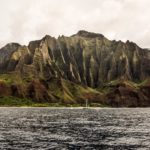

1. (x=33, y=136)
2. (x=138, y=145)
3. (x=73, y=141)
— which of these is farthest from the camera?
(x=33, y=136)

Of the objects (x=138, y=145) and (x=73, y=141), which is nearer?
(x=138, y=145)

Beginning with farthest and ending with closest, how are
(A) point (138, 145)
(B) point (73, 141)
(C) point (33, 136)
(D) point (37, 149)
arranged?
(C) point (33, 136) < (B) point (73, 141) < (A) point (138, 145) < (D) point (37, 149)

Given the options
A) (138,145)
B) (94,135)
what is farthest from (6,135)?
(138,145)

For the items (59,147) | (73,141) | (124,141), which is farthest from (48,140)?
(124,141)

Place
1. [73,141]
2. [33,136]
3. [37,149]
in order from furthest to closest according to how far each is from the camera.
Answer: [33,136] → [73,141] → [37,149]

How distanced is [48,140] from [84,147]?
14.4 m

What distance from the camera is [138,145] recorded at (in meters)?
87.1

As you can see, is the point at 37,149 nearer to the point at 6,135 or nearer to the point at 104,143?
the point at 104,143

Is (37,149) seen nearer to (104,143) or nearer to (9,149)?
(9,149)

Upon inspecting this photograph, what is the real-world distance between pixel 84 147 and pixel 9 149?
631 inches

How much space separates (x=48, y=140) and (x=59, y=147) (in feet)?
41.8

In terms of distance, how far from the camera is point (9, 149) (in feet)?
267

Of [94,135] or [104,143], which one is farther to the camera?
[94,135]

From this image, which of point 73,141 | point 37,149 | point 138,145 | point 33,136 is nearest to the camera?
point 37,149
